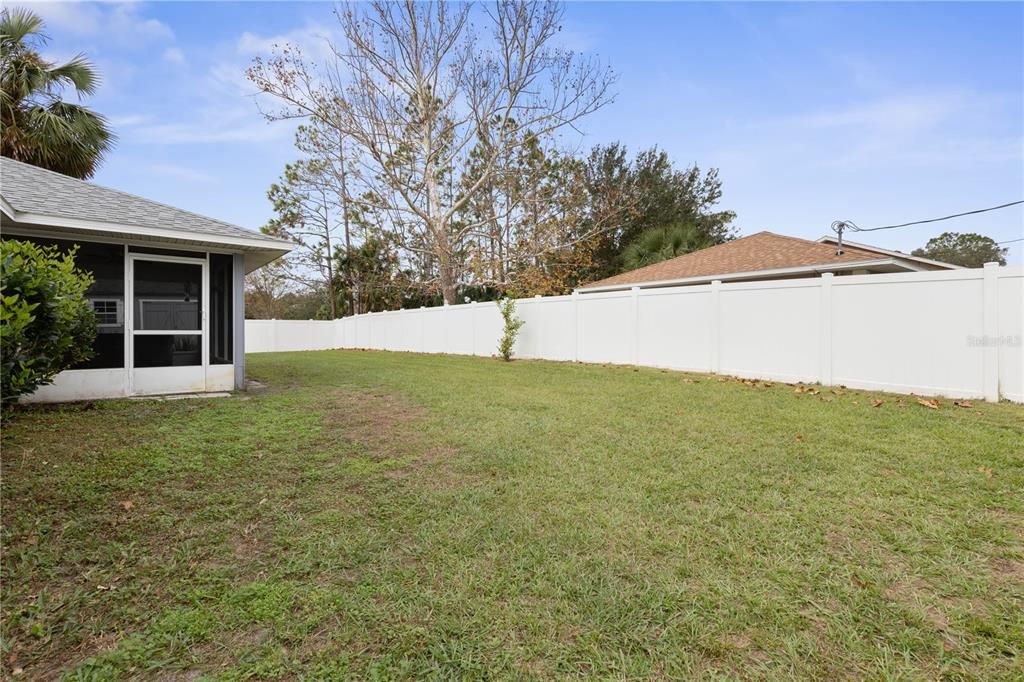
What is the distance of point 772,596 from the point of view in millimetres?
1999

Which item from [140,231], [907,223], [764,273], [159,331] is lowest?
[159,331]

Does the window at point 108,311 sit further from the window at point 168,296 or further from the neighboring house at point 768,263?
the neighboring house at point 768,263

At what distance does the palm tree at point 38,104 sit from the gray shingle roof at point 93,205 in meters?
3.91

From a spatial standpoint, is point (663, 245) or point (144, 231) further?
point (663, 245)

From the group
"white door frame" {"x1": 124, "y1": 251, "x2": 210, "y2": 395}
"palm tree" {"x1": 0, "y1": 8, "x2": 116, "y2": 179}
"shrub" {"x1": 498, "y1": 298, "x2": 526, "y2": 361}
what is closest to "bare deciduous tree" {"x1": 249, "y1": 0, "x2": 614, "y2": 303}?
"palm tree" {"x1": 0, "y1": 8, "x2": 116, "y2": 179}

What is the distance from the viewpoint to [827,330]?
709cm

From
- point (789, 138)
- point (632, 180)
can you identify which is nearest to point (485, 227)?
point (632, 180)

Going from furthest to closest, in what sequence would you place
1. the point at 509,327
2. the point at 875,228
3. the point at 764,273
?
the point at 875,228 → the point at 509,327 → the point at 764,273

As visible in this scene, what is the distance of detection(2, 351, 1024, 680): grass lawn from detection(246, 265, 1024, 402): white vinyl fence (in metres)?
1.35

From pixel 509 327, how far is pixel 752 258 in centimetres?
682

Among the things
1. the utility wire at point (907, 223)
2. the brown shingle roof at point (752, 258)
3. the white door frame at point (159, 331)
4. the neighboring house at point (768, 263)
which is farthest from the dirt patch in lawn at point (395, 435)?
the utility wire at point (907, 223)

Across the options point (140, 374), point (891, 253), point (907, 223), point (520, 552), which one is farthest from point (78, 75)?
point (907, 223)

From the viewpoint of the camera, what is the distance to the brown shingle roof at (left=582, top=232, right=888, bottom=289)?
1145cm

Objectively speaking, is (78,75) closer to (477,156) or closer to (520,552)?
(477,156)
